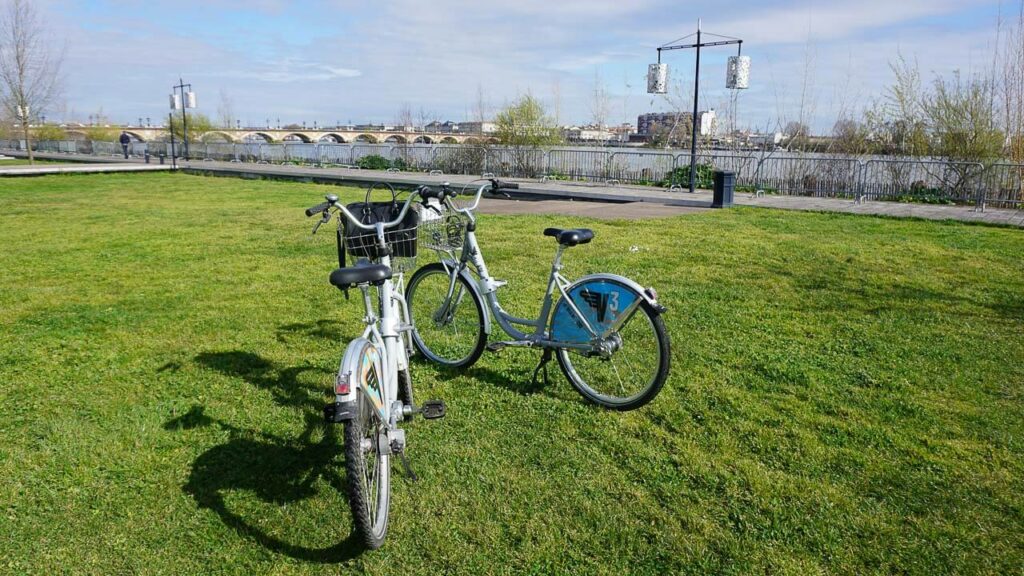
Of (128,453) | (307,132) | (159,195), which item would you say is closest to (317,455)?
(128,453)

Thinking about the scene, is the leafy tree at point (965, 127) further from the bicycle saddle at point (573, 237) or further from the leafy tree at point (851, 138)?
the bicycle saddle at point (573, 237)

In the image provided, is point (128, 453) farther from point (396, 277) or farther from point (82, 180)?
point (82, 180)

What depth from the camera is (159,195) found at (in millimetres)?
17516

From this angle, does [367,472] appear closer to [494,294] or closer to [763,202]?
[494,294]

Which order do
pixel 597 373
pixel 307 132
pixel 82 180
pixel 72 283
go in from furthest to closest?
pixel 307 132, pixel 82 180, pixel 72 283, pixel 597 373

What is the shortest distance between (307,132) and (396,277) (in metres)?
72.3

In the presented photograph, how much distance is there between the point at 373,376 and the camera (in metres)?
2.76

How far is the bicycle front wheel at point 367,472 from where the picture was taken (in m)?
2.37

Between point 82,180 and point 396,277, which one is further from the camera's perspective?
point 82,180

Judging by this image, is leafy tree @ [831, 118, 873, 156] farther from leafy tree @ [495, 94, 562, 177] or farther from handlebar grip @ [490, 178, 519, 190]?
handlebar grip @ [490, 178, 519, 190]

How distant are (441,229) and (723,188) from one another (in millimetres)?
11122

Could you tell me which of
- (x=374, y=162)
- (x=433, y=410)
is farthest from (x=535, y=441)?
(x=374, y=162)

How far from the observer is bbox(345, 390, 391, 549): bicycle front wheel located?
93.3 inches

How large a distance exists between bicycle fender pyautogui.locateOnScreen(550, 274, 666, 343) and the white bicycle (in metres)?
0.88
